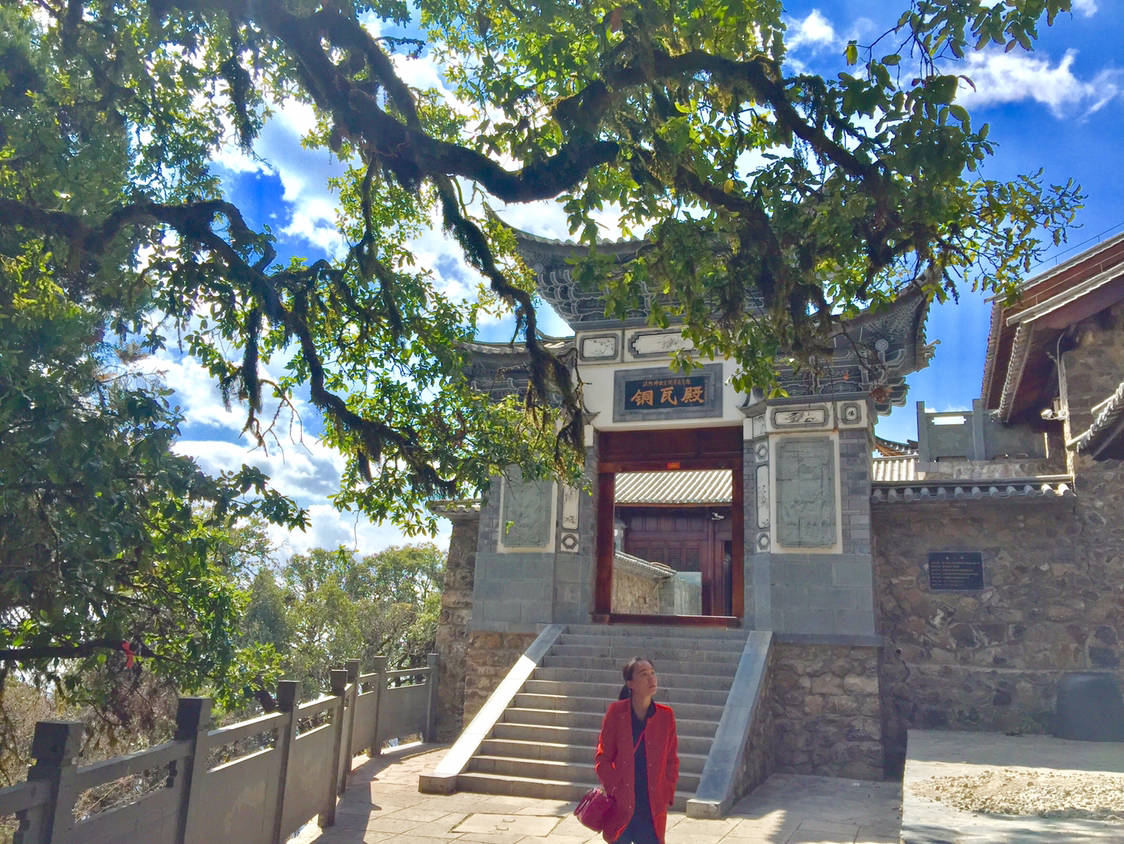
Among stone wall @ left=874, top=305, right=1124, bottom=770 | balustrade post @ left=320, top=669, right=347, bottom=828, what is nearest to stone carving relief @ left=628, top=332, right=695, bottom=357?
stone wall @ left=874, top=305, right=1124, bottom=770

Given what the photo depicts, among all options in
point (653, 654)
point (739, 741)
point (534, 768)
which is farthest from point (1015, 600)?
point (534, 768)

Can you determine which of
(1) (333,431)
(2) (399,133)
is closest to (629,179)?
(2) (399,133)

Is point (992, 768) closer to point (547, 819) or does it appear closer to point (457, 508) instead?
point (547, 819)

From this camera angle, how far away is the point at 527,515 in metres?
11.1

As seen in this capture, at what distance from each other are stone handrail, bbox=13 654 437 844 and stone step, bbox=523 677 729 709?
226 cm

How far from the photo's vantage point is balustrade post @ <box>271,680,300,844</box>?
521 centimetres

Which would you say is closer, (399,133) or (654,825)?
(654,825)

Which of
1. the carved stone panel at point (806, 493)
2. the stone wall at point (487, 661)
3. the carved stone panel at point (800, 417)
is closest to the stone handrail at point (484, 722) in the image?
the stone wall at point (487, 661)

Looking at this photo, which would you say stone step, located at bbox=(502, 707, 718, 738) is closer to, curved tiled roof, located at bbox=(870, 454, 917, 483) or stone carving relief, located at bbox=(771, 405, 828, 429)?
stone carving relief, located at bbox=(771, 405, 828, 429)

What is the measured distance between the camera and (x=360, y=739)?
8.90 metres

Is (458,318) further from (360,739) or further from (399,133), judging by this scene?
(360,739)

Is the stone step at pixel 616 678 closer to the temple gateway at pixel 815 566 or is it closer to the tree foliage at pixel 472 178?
the temple gateway at pixel 815 566

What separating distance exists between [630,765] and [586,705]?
5.27 m

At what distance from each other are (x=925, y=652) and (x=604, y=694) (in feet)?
12.6
